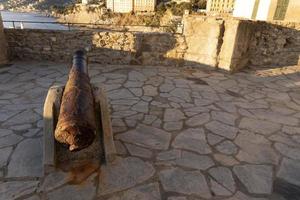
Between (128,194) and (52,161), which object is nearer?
(128,194)

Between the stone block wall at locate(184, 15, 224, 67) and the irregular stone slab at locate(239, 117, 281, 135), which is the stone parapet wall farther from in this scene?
the irregular stone slab at locate(239, 117, 281, 135)

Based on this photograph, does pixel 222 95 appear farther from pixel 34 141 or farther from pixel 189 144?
pixel 34 141

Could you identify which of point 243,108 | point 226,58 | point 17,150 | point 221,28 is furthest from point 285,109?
point 17,150

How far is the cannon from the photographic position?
2.36 metres

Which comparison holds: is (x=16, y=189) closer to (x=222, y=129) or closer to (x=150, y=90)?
(x=222, y=129)

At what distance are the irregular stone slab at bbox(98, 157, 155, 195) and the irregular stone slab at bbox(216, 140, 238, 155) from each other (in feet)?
3.45

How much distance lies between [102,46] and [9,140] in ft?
14.3

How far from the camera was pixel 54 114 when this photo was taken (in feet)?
10.3

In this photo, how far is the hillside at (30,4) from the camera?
125 meters

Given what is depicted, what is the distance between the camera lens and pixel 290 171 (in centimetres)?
311

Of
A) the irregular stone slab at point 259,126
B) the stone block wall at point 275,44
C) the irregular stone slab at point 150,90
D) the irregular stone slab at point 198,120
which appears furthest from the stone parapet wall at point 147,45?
the irregular stone slab at point 198,120

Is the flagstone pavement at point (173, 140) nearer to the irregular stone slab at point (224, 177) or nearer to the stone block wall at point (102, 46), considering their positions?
the irregular stone slab at point (224, 177)

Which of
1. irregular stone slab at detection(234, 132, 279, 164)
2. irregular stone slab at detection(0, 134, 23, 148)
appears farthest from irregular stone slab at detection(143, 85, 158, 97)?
irregular stone slab at detection(0, 134, 23, 148)

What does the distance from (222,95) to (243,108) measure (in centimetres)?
67
